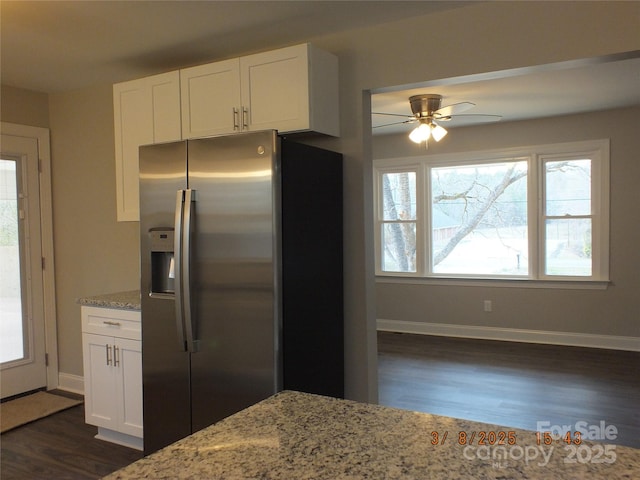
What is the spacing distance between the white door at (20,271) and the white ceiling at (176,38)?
646 mm

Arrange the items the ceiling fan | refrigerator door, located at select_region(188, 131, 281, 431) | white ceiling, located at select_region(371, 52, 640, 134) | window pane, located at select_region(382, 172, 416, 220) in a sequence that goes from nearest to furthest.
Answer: refrigerator door, located at select_region(188, 131, 281, 431) < white ceiling, located at select_region(371, 52, 640, 134) < the ceiling fan < window pane, located at select_region(382, 172, 416, 220)

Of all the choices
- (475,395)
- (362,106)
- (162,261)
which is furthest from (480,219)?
(162,261)

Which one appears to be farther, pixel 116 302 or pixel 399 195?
pixel 399 195

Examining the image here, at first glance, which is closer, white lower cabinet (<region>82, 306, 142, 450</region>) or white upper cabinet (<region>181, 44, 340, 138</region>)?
white upper cabinet (<region>181, 44, 340, 138</region>)

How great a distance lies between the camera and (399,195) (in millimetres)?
6656

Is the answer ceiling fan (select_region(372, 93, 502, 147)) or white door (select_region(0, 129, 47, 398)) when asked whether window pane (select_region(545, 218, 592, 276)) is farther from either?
white door (select_region(0, 129, 47, 398))

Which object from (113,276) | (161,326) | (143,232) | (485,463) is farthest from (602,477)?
(113,276)

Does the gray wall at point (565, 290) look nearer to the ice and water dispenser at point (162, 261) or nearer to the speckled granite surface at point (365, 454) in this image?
the ice and water dispenser at point (162, 261)

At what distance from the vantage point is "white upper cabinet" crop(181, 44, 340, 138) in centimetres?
276

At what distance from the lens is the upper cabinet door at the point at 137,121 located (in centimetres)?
325

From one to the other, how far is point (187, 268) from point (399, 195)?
4.43 m

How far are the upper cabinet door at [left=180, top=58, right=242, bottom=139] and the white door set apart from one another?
186cm

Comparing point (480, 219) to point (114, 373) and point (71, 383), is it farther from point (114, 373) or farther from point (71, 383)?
point (71, 383)

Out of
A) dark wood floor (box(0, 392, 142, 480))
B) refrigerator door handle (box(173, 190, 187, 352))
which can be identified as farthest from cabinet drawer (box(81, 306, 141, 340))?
dark wood floor (box(0, 392, 142, 480))
